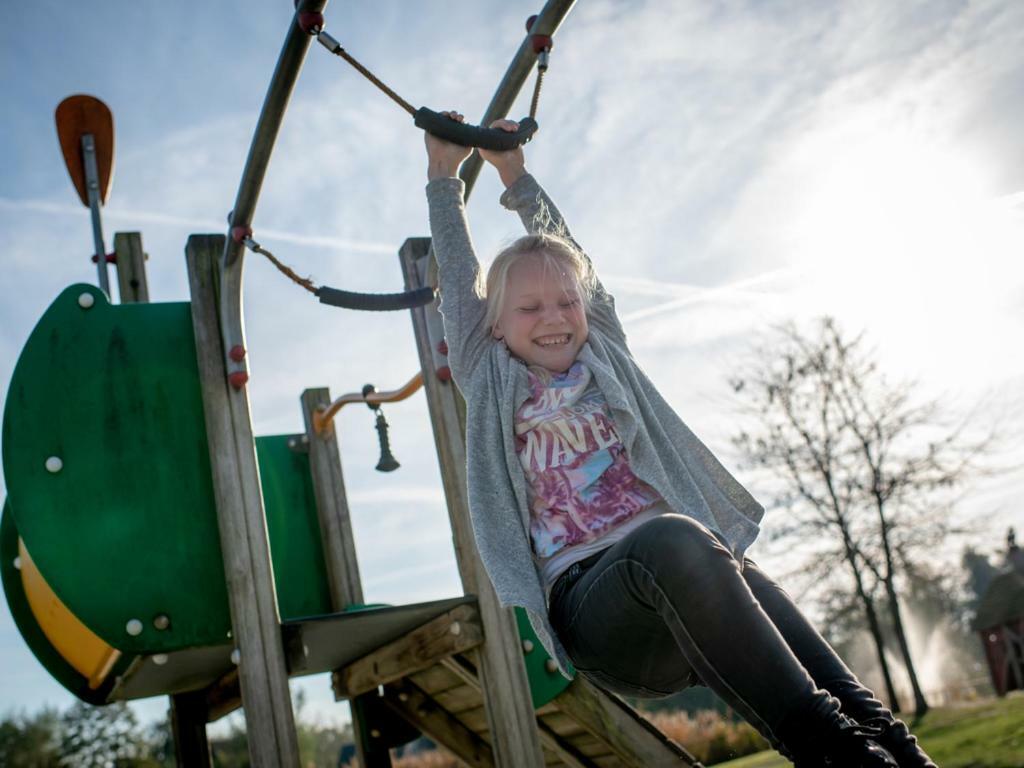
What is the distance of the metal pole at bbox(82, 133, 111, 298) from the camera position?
17.5 feet

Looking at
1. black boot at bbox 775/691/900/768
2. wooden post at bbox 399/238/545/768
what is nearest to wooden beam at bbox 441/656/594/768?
wooden post at bbox 399/238/545/768

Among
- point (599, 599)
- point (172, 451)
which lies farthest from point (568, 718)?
point (599, 599)

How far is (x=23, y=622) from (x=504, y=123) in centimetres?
462

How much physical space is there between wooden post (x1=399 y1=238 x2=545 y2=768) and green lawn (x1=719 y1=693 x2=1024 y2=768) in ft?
19.4

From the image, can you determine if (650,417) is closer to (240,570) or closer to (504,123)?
(504,123)

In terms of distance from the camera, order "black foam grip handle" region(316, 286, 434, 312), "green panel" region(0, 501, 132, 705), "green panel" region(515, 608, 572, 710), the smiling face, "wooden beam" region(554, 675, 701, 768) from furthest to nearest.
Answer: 1. "green panel" region(0, 501, 132, 705)
2. "wooden beam" region(554, 675, 701, 768)
3. "green panel" region(515, 608, 572, 710)
4. "black foam grip handle" region(316, 286, 434, 312)
5. the smiling face

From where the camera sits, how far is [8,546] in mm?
5980

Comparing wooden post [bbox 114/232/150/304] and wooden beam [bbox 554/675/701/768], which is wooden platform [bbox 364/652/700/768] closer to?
wooden beam [bbox 554/675/701/768]

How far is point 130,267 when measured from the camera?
5.46m

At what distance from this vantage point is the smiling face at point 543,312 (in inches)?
98.4

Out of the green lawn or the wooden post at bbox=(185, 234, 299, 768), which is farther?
the green lawn

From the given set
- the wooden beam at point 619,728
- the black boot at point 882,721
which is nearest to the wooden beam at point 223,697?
the wooden beam at point 619,728

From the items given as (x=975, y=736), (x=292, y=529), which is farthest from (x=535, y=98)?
(x=975, y=736)

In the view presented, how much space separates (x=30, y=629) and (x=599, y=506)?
471cm
